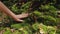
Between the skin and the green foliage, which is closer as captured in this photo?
the green foliage

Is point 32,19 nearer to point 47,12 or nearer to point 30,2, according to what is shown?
point 47,12

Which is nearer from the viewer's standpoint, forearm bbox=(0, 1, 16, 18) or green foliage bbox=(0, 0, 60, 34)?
green foliage bbox=(0, 0, 60, 34)

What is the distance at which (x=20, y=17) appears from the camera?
6.04 ft

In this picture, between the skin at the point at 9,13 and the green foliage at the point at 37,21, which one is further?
the skin at the point at 9,13

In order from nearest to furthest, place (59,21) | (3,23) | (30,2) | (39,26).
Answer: (39,26) < (59,21) < (3,23) < (30,2)

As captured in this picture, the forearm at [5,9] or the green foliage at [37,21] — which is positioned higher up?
the forearm at [5,9]

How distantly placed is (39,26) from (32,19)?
197 mm

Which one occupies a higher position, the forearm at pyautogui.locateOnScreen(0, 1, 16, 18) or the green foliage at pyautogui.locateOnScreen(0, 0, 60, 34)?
the forearm at pyautogui.locateOnScreen(0, 1, 16, 18)

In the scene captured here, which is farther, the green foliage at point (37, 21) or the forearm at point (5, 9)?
the forearm at point (5, 9)

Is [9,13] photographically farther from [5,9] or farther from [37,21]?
[37,21]

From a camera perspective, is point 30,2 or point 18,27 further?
point 30,2

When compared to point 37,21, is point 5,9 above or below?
above

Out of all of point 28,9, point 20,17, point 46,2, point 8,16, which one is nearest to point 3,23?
point 8,16

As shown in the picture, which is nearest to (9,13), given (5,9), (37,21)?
(5,9)
